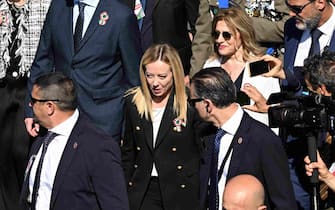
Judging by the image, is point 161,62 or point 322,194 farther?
point 161,62

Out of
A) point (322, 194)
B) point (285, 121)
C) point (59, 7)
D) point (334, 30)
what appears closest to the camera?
point (285, 121)

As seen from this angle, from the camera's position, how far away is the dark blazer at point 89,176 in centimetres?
707

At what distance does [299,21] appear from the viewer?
8156 mm

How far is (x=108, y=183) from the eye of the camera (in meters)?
7.07

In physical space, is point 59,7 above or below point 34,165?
above

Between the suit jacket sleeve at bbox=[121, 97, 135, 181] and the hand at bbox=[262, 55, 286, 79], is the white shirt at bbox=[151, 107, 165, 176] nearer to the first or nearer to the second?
the suit jacket sleeve at bbox=[121, 97, 135, 181]

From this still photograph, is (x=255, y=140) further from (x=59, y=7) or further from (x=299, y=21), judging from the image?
(x=59, y=7)

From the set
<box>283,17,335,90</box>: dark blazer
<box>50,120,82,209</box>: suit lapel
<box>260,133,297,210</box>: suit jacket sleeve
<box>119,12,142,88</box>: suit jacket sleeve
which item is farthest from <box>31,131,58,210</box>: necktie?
<box>283,17,335,90</box>: dark blazer

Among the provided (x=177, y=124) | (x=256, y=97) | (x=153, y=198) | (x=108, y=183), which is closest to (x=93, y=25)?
(x=177, y=124)

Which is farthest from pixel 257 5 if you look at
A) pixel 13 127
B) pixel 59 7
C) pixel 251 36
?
pixel 13 127

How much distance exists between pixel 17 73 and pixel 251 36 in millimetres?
2030

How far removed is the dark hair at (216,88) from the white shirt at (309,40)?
0.97 meters

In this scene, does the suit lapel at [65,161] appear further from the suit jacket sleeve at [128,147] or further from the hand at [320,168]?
the hand at [320,168]

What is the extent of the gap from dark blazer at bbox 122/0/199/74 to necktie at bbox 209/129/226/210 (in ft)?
6.58
